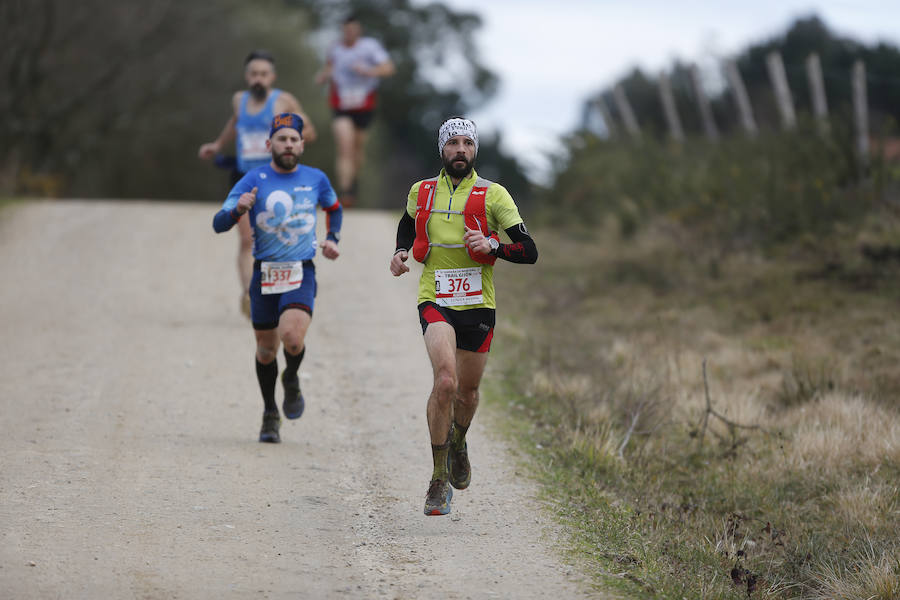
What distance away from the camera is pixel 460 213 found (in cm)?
679

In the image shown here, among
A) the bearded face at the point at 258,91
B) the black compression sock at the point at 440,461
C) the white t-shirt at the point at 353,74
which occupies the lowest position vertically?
the black compression sock at the point at 440,461

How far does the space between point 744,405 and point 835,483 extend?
6.52 ft

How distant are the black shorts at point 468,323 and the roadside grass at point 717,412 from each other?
1.14 meters

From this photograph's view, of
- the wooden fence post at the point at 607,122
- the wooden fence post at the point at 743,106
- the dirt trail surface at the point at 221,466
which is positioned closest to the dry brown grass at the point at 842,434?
the dirt trail surface at the point at 221,466

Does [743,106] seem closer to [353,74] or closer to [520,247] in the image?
[353,74]

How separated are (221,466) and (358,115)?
29.9 feet

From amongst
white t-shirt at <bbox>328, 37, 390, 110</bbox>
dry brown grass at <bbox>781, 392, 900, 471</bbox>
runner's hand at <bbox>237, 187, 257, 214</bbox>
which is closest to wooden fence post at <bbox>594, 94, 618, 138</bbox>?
white t-shirt at <bbox>328, 37, 390, 110</bbox>

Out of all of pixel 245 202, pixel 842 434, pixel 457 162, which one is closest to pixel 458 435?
pixel 457 162

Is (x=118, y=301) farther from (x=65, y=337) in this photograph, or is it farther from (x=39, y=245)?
(x=39, y=245)

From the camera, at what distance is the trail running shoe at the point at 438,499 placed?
21.6 ft

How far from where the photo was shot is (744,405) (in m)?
10.4

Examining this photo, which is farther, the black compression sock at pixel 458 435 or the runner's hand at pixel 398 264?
the black compression sock at pixel 458 435

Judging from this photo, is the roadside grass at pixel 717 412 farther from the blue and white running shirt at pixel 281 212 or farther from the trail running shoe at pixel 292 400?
the blue and white running shirt at pixel 281 212

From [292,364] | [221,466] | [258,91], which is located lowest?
[221,466]
